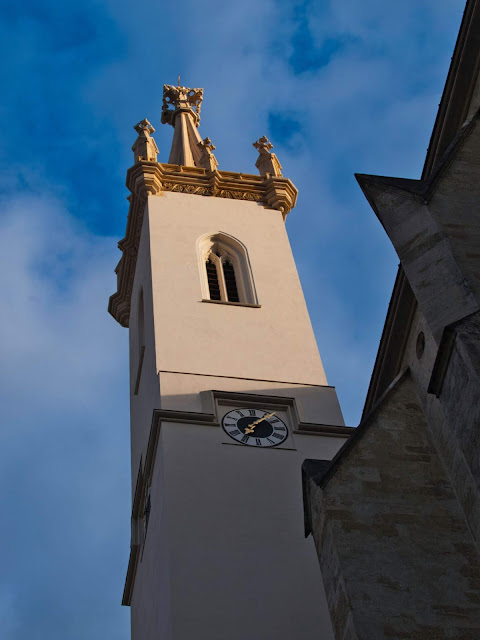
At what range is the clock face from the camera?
19.3m

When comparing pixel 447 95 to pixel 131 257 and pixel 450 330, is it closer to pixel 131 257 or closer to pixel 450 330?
pixel 450 330

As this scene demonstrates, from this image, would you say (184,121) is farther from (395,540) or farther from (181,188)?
(395,540)

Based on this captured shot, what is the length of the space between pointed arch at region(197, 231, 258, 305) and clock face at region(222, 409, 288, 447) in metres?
4.60

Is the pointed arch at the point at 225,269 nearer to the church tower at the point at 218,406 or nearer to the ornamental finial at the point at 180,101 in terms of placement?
the church tower at the point at 218,406

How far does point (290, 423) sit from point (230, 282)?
623 centimetres

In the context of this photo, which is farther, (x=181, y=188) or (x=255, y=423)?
(x=181, y=188)

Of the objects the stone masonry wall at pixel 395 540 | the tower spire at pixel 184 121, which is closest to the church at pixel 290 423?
the stone masonry wall at pixel 395 540

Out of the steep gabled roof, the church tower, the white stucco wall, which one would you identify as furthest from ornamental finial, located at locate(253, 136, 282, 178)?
the steep gabled roof

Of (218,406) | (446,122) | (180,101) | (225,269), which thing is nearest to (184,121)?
(180,101)

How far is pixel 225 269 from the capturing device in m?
25.9

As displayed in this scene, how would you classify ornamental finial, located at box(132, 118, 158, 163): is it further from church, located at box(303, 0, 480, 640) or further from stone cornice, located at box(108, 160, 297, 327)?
church, located at box(303, 0, 480, 640)

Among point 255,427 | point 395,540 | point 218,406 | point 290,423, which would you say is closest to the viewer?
point 395,540

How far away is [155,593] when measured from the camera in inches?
678

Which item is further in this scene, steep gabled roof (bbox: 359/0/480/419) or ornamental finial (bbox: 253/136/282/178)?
ornamental finial (bbox: 253/136/282/178)
